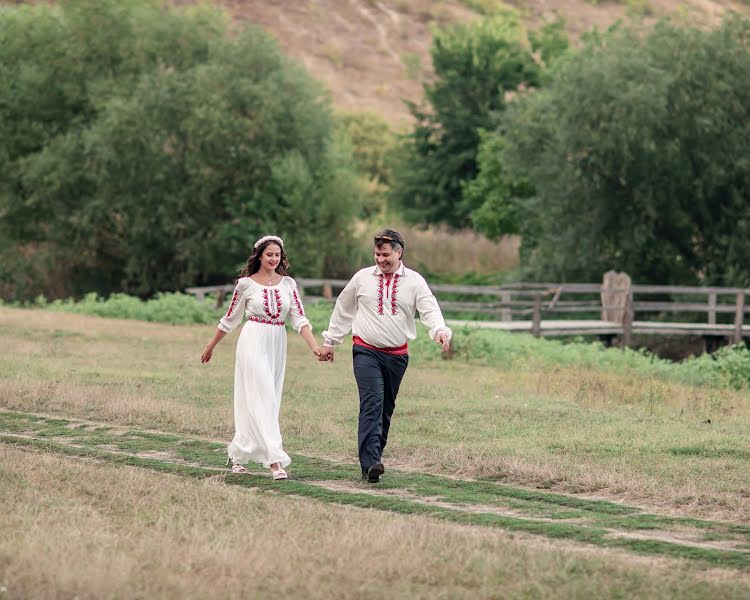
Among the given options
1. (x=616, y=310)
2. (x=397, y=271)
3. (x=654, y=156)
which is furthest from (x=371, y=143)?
(x=397, y=271)

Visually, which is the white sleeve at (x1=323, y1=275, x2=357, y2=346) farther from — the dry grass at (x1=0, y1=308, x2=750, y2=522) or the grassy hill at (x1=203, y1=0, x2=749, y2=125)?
the grassy hill at (x1=203, y1=0, x2=749, y2=125)

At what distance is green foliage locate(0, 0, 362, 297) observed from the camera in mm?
48094

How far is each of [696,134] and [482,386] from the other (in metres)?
22.6

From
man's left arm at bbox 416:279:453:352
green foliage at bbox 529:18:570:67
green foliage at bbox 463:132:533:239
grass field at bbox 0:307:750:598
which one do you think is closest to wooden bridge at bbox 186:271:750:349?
grass field at bbox 0:307:750:598

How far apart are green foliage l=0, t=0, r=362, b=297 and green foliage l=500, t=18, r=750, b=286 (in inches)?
383

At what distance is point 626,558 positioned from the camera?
25.8 ft

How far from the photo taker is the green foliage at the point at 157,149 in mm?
48094

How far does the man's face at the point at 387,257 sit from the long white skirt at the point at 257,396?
1062mm

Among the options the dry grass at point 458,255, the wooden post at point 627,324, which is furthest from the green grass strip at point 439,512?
the dry grass at point 458,255

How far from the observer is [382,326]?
10.9m

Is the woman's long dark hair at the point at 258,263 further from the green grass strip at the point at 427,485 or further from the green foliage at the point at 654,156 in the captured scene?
the green foliage at the point at 654,156

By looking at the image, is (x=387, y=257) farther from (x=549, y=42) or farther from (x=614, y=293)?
(x=549, y=42)

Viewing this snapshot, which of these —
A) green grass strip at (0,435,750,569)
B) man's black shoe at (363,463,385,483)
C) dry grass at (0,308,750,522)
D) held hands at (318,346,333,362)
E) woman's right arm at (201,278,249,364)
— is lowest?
green grass strip at (0,435,750,569)

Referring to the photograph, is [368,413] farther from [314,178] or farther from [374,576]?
[314,178]
